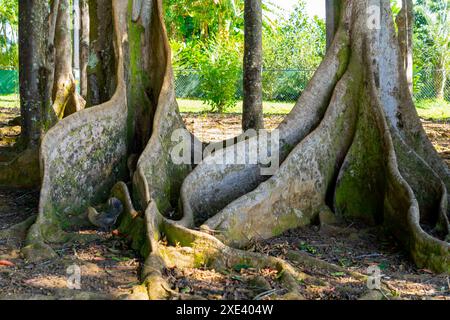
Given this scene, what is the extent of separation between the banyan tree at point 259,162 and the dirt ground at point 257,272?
19 cm

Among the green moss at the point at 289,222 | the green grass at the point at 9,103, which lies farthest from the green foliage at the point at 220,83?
the green moss at the point at 289,222

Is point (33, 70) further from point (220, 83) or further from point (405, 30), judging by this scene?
point (220, 83)

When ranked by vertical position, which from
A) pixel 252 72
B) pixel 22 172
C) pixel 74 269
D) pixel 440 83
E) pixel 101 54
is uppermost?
pixel 101 54

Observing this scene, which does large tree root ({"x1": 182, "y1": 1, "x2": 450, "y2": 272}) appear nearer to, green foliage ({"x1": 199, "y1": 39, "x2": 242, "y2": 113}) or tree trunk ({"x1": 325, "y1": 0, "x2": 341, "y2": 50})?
tree trunk ({"x1": 325, "y1": 0, "x2": 341, "y2": 50})

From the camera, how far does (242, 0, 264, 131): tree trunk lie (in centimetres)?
1181

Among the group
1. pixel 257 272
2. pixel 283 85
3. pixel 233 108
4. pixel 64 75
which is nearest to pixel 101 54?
pixel 257 272

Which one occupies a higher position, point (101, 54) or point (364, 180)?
point (101, 54)

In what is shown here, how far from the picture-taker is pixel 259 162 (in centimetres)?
726

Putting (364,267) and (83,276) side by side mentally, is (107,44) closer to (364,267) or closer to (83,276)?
(83,276)

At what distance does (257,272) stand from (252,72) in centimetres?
709
